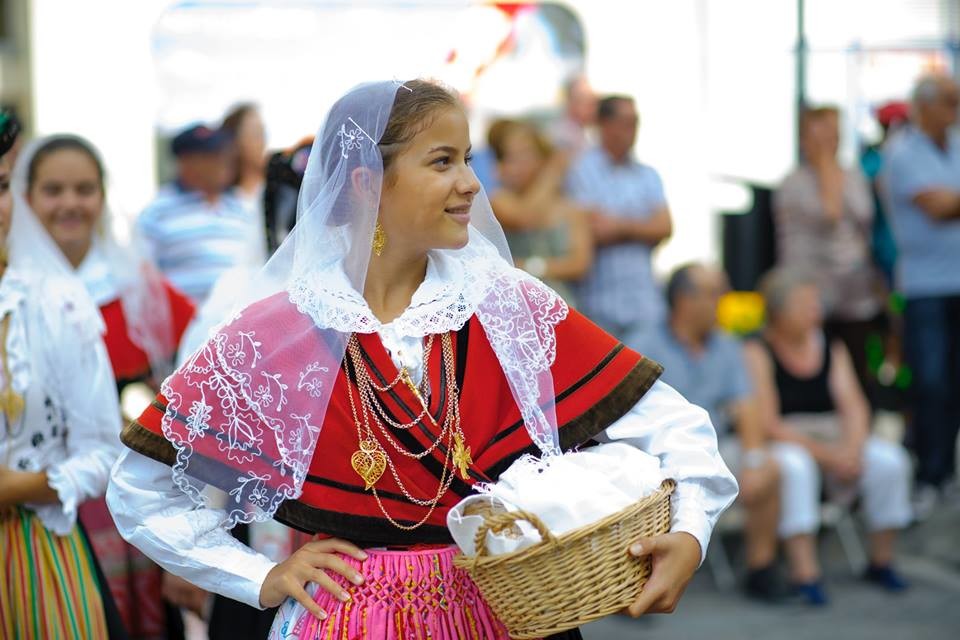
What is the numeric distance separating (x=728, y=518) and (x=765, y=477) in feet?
3.10

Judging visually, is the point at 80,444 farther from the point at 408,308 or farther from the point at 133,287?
the point at 133,287

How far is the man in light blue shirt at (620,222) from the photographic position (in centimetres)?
727

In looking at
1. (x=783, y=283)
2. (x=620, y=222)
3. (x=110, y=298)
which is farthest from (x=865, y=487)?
(x=110, y=298)

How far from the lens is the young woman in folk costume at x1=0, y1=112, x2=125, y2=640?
347cm

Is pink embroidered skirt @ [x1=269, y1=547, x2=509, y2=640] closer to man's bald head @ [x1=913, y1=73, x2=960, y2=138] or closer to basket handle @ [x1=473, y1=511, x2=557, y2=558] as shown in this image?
basket handle @ [x1=473, y1=511, x2=557, y2=558]

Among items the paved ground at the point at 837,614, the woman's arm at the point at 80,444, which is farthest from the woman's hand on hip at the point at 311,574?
the paved ground at the point at 837,614

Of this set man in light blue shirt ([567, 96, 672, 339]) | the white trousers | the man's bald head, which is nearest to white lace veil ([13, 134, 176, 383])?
man in light blue shirt ([567, 96, 672, 339])

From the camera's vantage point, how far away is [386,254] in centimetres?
288

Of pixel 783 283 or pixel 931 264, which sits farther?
pixel 931 264

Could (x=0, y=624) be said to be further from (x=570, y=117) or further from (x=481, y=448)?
(x=570, y=117)

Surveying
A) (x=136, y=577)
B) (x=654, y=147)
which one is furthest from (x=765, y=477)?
(x=654, y=147)

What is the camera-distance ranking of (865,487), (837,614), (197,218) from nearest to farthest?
(837,614), (197,218), (865,487)

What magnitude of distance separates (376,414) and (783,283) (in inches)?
185

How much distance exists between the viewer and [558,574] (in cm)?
243
